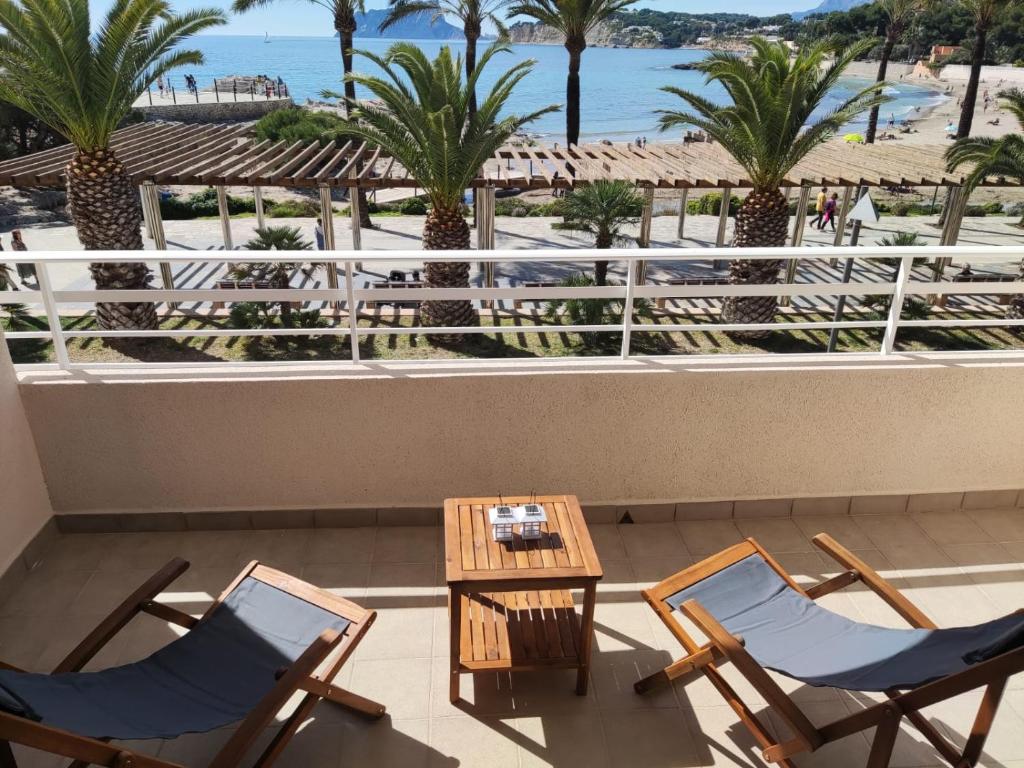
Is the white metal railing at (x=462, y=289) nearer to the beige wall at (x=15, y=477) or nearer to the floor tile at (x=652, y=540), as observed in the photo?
the beige wall at (x=15, y=477)

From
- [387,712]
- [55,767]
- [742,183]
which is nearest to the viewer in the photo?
[55,767]

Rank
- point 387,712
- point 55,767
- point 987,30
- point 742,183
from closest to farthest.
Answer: point 55,767 < point 387,712 < point 742,183 < point 987,30

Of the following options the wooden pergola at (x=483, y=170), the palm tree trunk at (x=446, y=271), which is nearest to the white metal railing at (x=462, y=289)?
the palm tree trunk at (x=446, y=271)

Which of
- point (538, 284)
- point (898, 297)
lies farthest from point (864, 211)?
point (538, 284)

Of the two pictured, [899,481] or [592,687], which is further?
[899,481]

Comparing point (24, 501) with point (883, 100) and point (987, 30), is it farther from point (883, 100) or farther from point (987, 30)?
point (987, 30)

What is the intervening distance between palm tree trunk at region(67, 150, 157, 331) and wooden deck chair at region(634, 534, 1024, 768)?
9.77 m

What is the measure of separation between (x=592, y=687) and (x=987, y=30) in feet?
112

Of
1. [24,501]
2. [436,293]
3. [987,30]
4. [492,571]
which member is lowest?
[24,501]

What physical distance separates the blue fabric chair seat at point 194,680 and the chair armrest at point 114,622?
0.11 metres

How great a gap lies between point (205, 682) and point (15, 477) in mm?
2091

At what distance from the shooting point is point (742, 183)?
13.0 m

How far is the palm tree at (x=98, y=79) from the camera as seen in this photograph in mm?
9320

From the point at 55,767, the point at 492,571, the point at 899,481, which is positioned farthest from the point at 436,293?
the point at 899,481
